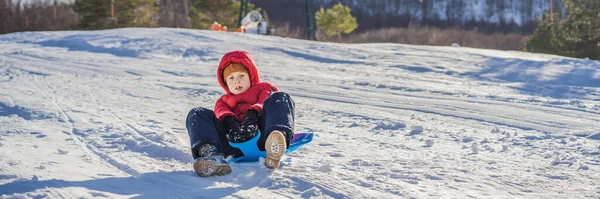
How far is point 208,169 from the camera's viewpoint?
3.39 metres

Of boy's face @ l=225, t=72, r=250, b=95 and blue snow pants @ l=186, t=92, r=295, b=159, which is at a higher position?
boy's face @ l=225, t=72, r=250, b=95

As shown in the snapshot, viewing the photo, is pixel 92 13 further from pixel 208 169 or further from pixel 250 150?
pixel 208 169

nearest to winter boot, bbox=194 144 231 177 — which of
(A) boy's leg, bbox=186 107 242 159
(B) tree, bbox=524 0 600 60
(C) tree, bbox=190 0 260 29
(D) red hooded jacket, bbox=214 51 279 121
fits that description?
(A) boy's leg, bbox=186 107 242 159

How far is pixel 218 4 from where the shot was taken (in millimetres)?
37656

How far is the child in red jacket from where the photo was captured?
3.47 metres

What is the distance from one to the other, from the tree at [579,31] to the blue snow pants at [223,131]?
20864 mm

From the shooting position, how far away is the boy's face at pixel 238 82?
155 inches

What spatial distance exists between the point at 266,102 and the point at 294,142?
1.25ft

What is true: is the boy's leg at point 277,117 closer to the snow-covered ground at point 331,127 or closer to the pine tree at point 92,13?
the snow-covered ground at point 331,127

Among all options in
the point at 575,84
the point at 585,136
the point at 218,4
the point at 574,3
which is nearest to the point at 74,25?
the point at 218,4

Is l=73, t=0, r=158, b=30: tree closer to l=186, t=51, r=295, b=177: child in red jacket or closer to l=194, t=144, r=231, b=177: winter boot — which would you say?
l=186, t=51, r=295, b=177: child in red jacket

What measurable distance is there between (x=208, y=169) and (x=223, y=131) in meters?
Result: 0.49

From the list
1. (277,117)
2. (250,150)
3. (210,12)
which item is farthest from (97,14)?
(277,117)

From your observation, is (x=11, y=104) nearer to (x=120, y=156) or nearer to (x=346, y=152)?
(x=120, y=156)
